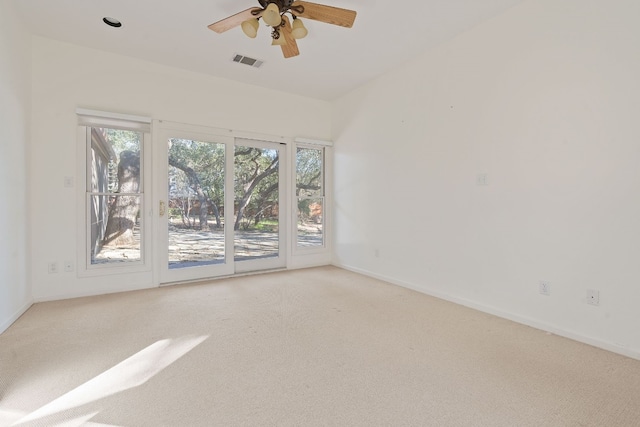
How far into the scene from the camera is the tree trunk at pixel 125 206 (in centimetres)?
357

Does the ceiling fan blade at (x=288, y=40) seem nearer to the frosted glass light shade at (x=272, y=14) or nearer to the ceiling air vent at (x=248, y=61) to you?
the frosted glass light shade at (x=272, y=14)

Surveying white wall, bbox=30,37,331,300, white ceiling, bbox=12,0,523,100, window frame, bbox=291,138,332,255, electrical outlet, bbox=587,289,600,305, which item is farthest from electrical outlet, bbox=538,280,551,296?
white wall, bbox=30,37,331,300

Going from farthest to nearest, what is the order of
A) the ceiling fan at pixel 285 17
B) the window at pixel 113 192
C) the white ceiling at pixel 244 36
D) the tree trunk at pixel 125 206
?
1. the tree trunk at pixel 125 206
2. the window at pixel 113 192
3. the white ceiling at pixel 244 36
4. the ceiling fan at pixel 285 17

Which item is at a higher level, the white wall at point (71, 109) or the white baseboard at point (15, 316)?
the white wall at point (71, 109)

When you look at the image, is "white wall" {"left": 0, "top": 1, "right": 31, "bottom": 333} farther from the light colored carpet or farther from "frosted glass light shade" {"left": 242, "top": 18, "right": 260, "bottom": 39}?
"frosted glass light shade" {"left": 242, "top": 18, "right": 260, "bottom": 39}

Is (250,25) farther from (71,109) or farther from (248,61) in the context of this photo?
(71,109)

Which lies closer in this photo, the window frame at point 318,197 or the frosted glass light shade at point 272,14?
the frosted glass light shade at point 272,14

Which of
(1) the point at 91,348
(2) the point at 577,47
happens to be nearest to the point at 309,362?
(1) the point at 91,348

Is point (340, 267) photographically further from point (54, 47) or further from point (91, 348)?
point (54, 47)

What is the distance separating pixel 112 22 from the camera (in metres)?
2.91

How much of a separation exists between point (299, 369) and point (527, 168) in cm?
255

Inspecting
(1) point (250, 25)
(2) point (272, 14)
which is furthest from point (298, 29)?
(1) point (250, 25)

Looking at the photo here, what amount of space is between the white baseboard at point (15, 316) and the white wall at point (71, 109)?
206 millimetres

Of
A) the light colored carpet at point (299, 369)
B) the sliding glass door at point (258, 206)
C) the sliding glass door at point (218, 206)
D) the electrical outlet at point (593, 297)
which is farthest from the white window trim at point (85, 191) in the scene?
the electrical outlet at point (593, 297)
